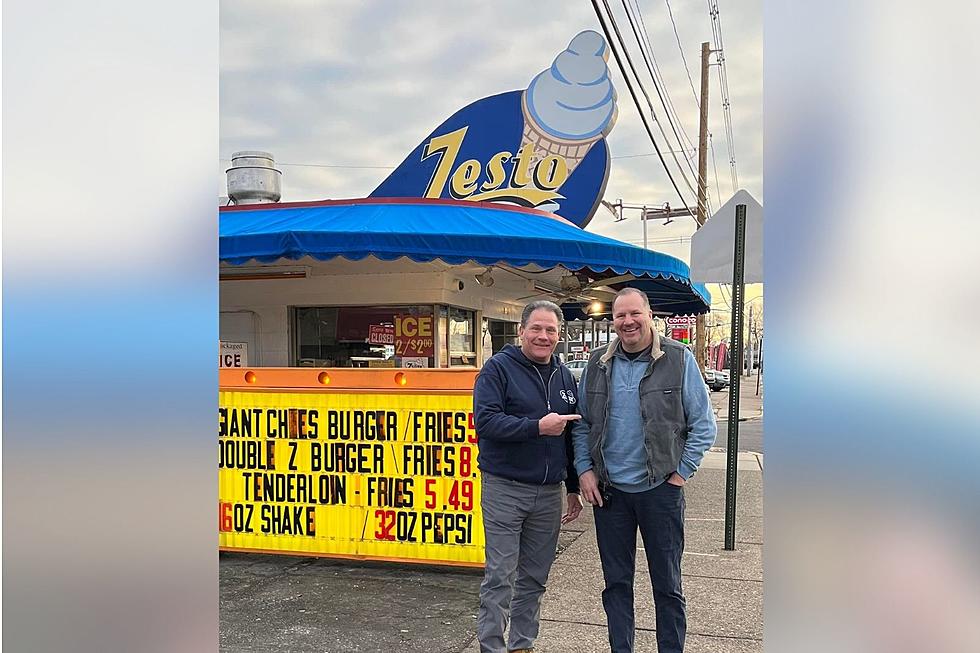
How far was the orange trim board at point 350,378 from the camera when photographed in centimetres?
580

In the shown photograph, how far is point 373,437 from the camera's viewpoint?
19.3 feet

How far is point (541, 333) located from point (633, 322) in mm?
460

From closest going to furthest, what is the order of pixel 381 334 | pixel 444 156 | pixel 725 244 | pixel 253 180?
1. pixel 725 244
2. pixel 381 334
3. pixel 253 180
4. pixel 444 156

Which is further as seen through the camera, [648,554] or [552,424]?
[648,554]

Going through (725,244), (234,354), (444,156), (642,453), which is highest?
(444,156)

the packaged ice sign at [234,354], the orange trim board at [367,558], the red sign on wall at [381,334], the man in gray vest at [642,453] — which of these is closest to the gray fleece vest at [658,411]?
the man in gray vest at [642,453]

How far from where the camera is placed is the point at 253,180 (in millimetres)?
9867

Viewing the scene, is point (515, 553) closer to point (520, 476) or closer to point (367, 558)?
point (520, 476)

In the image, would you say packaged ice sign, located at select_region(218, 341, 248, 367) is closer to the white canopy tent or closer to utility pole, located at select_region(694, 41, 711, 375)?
the white canopy tent

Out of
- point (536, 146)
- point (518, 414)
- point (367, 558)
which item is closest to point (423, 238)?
point (367, 558)

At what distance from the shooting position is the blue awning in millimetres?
6555
